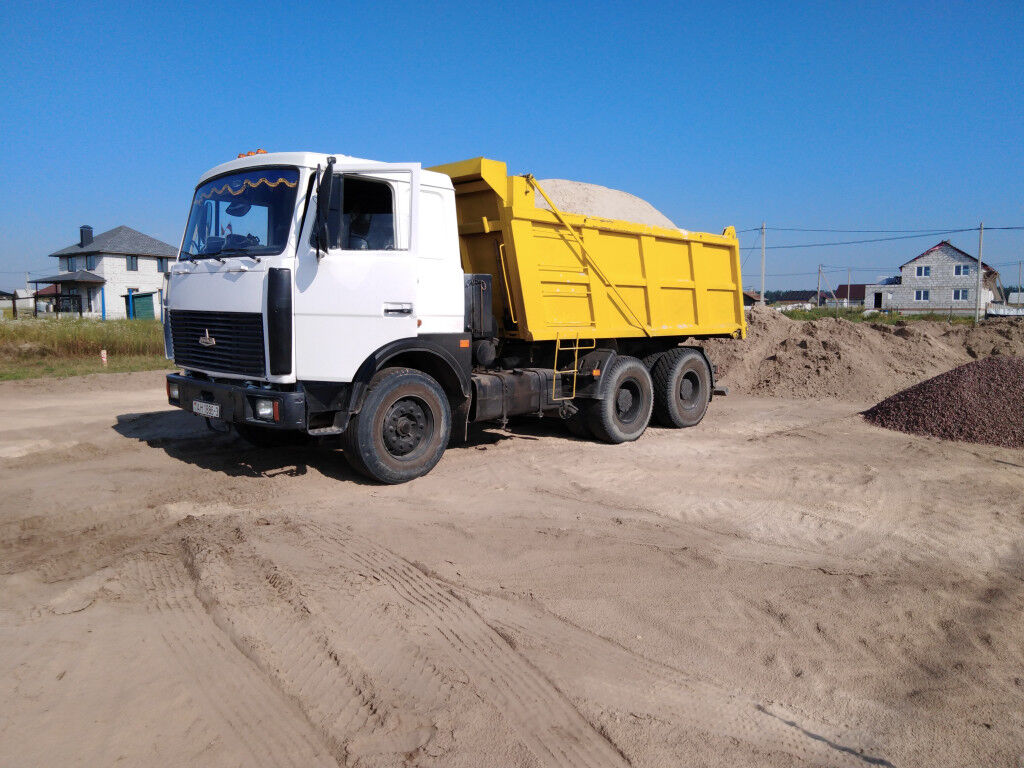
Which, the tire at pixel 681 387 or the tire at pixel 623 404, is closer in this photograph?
the tire at pixel 623 404

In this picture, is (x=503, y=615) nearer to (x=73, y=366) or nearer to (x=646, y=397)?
(x=646, y=397)

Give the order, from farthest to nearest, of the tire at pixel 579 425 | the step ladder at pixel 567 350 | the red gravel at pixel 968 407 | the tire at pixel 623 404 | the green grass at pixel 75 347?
the green grass at pixel 75 347
the red gravel at pixel 968 407
the tire at pixel 579 425
the tire at pixel 623 404
the step ladder at pixel 567 350

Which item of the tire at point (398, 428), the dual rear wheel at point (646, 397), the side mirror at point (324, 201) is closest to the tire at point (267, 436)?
the tire at point (398, 428)

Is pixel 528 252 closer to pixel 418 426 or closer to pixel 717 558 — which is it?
pixel 418 426

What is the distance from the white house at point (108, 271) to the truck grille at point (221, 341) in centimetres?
3890

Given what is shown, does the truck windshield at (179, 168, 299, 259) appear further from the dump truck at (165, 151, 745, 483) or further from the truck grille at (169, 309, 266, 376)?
the truck grille at (169, 309, 266, 376)

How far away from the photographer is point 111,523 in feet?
18.7

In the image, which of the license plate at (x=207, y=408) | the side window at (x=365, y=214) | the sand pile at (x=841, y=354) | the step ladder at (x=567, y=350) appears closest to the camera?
the side window at (x=365, y=214)

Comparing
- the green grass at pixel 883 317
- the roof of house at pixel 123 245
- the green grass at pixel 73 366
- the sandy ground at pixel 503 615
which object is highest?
the roof of house at pixel 123 245

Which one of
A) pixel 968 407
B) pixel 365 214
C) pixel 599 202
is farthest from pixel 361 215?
pixel 968 407

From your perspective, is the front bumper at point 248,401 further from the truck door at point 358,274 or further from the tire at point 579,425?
the tire at point 579,425

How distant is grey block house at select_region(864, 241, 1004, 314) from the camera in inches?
2229

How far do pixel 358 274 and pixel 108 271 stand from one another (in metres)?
44.0

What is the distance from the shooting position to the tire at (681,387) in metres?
10.4
